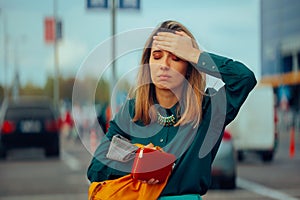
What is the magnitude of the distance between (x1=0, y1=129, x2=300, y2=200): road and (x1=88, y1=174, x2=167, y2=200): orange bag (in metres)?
9.36

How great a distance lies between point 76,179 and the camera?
16.6 meters

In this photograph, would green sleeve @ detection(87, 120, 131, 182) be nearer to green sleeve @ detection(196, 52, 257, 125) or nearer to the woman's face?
the woman's face

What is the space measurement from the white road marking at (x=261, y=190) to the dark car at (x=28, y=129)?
9.53 metres

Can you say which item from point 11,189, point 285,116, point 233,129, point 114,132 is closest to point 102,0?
point 11,189

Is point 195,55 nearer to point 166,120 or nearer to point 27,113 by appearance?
point 166,120

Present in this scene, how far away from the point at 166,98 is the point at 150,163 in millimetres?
320

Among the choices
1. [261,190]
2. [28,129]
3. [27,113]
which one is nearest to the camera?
[261,190]

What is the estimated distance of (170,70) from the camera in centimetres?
320

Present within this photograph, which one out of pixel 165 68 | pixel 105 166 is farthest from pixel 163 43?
pixel 105 166

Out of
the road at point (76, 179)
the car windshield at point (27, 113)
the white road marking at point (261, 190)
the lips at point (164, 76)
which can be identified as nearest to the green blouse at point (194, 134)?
the lips at point (164, 76)

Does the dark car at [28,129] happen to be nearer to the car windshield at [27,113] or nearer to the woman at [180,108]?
the car windshield at [27,113]

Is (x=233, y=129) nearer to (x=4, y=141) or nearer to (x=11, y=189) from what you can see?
(x=4, y=141)

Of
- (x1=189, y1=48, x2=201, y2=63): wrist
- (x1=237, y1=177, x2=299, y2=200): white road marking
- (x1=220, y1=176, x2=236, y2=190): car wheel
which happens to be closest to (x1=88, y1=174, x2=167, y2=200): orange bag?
(x1=189, y1=48, x2=201, y2=63): wrist

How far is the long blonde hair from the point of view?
10.5ft
